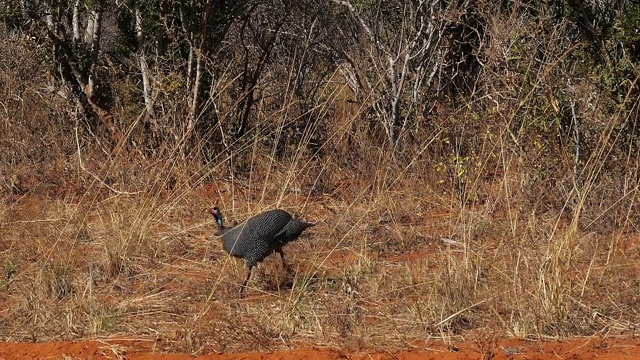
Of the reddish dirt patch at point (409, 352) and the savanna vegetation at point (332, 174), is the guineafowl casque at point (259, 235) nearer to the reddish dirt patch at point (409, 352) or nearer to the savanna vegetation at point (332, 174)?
the savanna vegetation at point (332, 174)

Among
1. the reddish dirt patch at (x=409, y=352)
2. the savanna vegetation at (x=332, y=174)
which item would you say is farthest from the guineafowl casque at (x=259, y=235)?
the reddish dirt patch at (x=409, y=352)

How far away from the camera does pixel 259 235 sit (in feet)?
21.3

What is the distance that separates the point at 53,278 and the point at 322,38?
16.9ft

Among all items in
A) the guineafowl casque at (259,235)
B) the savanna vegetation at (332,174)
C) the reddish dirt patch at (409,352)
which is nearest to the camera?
the reddish dirt patch at (409,352)

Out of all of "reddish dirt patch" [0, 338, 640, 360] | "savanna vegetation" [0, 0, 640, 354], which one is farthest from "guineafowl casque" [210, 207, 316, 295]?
"reddish dirt patch" [0, 338, 640, 360]

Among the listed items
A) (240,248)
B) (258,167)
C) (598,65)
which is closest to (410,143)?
(258,167)

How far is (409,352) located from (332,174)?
4575mm

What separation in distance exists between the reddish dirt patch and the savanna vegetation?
10 centimetres

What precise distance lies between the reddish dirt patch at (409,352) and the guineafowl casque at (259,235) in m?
1.13

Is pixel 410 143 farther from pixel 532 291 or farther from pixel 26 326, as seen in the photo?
pixel 26 326

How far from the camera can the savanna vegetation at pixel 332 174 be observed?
18.9 feet

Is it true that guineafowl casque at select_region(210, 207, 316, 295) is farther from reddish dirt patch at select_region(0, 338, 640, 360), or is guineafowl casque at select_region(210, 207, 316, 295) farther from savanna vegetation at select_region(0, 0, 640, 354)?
reddish dirt patch at select_region(0, 338, 640, 360)

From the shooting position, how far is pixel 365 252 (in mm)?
7059

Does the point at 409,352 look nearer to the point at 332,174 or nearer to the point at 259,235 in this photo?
the point at 259,235
